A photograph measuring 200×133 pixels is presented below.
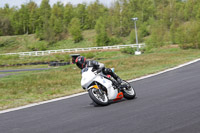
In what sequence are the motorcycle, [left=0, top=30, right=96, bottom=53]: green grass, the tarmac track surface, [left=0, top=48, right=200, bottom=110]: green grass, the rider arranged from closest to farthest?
the tarmac track surface, the motorcycle, the rider, [left=0, top=48, right=200, bottom=110]: green grass, [left=0, top=30, right=96, bottom=53]: green grass

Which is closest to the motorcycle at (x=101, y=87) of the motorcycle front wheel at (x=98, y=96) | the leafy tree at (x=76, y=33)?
the motorcycle front wheel at (x=98, y=96)

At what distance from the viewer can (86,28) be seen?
112875 millimetres

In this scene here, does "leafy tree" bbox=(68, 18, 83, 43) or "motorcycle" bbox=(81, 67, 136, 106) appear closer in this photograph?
"motorcycle" bbox=(81, 67, 136, 106)

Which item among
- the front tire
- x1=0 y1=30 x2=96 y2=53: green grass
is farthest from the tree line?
the front tire

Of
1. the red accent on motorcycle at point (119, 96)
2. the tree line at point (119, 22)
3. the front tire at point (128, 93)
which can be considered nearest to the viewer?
the red accent on motorcycle at point (119, 96)

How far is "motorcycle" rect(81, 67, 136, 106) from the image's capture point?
8.32 meters

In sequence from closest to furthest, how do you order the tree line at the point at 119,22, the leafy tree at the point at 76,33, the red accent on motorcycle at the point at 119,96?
the red accent on motorcycle at the point at 119,96, the tree line at the point at 119,22, the leafy tree at the point at 76,33

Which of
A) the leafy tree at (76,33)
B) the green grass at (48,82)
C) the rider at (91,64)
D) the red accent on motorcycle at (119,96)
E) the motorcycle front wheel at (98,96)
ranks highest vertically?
the leafy tree at (76,33)

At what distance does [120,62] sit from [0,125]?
76.5ft

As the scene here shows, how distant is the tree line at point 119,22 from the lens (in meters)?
54.8

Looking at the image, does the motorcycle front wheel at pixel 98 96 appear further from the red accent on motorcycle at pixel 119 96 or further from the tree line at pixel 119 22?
the tree line at pixel 119 22

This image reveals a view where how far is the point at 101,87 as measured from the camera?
8672 mm

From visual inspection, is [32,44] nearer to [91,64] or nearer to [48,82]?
[48,82]

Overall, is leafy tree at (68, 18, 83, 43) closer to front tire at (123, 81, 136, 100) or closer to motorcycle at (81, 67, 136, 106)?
front tire at (123, 81, 136, 100)
